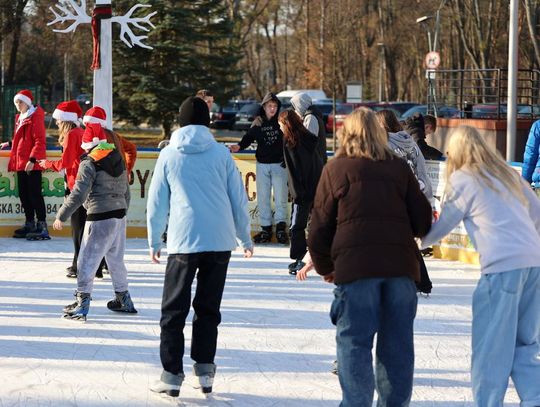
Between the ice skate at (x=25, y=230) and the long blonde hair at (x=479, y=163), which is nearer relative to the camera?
the long blonde hair at (x=479, y=163)

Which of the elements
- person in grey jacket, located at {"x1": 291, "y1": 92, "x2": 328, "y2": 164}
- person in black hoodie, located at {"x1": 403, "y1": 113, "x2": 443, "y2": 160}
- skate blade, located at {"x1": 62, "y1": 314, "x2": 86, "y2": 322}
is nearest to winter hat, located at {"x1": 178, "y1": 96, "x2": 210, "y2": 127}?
skate blade, located at {"x1": 62, "y1": 314, "x2": 86, "y2": 322}

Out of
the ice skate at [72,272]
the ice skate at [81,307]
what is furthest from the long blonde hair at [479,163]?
the ice skate at [72,272]

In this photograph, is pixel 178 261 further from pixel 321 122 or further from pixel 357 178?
pixel 321 122

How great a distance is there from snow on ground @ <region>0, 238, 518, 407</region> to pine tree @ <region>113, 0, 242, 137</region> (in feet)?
77.3

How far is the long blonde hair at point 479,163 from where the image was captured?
506 centimetres

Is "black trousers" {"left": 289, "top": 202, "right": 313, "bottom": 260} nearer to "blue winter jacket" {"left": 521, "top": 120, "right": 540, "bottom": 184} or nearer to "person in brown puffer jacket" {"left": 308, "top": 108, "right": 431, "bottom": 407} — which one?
"blue winter jacket" {"left": 521, "top": 120, "right": 540, "bottom": 184}

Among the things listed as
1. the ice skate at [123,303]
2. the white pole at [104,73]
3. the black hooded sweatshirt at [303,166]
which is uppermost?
the white pole at [104,73]

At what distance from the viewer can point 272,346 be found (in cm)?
738

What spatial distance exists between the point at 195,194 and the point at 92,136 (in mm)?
2203

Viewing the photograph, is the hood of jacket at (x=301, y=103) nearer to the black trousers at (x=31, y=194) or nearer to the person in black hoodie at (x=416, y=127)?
the person in black hoodie at (x=416, y=127)

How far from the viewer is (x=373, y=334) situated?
195 inches

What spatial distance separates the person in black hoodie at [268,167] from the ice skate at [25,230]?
103 inches

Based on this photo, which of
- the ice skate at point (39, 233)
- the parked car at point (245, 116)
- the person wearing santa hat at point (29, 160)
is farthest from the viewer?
the parked car at point (245, 116)

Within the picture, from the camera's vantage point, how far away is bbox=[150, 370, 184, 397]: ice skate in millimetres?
5875
